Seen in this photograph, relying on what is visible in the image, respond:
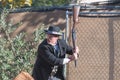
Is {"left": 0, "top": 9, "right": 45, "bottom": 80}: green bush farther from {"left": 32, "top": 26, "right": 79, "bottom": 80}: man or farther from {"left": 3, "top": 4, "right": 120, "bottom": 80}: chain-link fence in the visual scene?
{"left": 32, "top": 26, "right": 79, "bottom": 80}: man

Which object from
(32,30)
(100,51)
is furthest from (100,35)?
(32,30)

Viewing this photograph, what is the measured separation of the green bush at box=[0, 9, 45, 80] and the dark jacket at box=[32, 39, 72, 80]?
1889 millimetres

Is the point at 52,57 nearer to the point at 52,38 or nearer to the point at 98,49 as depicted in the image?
the point at 52,38

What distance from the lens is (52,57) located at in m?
6.44

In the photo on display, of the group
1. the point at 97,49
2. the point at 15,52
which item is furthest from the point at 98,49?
the point at 15,52

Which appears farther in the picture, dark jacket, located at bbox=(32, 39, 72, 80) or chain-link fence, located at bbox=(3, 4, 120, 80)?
chain-link fence, located at bbox=(3, 4, 120, 80)

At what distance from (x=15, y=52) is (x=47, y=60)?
254 centimetres

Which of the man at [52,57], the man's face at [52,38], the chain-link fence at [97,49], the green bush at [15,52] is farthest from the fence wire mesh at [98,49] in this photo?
the man's face at [52,38]

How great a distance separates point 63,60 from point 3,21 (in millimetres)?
2819

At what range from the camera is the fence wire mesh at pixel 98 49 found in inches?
323

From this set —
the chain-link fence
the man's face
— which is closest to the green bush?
the chain-link fence

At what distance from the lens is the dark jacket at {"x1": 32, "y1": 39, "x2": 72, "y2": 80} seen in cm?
646

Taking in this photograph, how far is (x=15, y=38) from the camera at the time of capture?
349 inches

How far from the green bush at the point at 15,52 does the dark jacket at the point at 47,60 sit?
1889mm
